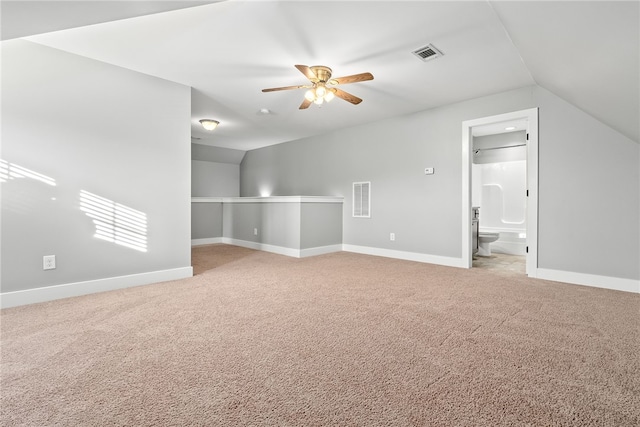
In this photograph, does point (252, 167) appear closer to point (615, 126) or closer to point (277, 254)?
point (277, 254)

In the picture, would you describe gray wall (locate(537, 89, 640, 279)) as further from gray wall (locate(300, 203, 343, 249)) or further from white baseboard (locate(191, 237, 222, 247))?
white baseboard (locate(191, 237, 222, 247))

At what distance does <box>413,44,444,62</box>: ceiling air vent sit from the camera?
107 inches

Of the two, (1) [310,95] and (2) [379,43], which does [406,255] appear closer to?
(1) [310,95]

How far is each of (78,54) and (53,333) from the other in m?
2.57

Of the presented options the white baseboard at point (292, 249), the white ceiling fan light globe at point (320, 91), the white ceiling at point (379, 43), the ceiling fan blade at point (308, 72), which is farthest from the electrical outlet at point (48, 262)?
the white baseboard at point (292, 249)

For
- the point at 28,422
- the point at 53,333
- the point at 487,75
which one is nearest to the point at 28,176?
the point at 53,333

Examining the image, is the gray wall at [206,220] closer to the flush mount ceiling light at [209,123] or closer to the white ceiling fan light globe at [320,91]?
the flush mount ceiling light at [209,123]

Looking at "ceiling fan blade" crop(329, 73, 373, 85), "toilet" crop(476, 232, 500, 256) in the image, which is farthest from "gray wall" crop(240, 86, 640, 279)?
"ceiling fan blade" crop(329, 73, 373, 85)

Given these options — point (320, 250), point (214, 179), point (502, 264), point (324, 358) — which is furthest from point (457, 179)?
point (214, 179)

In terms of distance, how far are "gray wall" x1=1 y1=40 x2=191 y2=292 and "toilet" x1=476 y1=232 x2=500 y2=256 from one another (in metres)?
4.92

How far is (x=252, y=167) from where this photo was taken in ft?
26.1

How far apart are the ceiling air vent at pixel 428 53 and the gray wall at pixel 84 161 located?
8.87ft

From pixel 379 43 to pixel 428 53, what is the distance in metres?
0.54

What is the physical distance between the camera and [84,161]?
9.41ft
